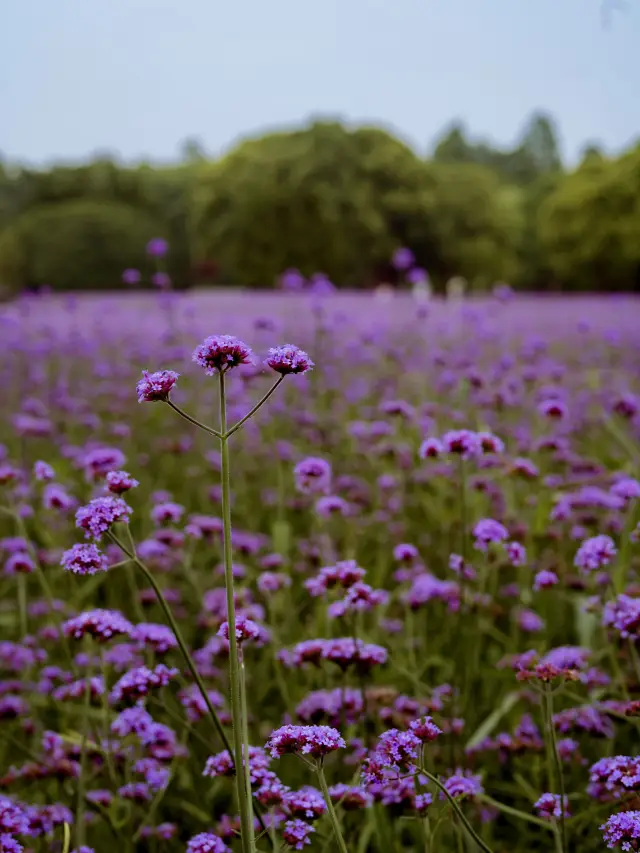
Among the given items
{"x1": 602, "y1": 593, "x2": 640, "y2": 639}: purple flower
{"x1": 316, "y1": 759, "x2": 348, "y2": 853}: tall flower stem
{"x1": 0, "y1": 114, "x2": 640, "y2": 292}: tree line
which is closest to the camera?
{"x1": 316, "y1": 759, "x2": 348, "y2": 853}: tall flower stem

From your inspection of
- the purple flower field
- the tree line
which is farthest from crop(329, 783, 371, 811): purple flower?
the tree line

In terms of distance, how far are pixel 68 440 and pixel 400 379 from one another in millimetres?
1884

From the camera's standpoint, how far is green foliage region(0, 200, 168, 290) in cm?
3631

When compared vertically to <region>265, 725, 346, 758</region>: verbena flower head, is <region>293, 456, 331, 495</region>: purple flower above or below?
above

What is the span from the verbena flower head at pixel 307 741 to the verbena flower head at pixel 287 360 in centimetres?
40

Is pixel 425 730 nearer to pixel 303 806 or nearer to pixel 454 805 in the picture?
pixel 454 805

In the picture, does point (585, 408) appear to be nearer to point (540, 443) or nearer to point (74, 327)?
point (540, 443)

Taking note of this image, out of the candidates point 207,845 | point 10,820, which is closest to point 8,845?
point 10,820

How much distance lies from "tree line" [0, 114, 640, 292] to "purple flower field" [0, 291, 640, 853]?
83.2ft

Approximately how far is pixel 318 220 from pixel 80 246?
10.9 m

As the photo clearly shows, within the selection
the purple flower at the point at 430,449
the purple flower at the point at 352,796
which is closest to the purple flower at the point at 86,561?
the purple flower at the point at 352,796

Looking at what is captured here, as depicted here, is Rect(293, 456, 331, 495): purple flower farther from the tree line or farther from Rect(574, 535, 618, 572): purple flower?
the tree line

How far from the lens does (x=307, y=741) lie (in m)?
1.03

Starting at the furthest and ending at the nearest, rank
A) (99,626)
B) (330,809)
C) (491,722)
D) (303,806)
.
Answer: (491,722) < (99,626) < (303,806) < (330,809)
